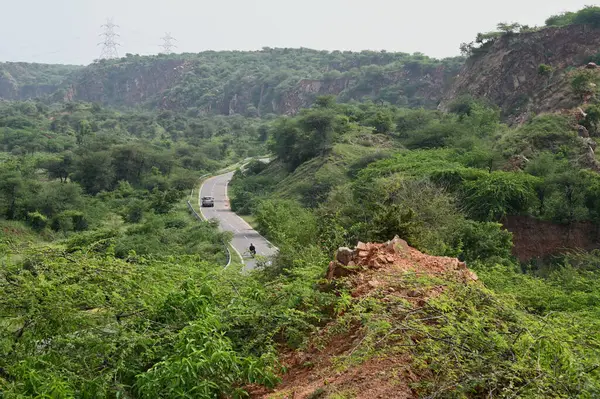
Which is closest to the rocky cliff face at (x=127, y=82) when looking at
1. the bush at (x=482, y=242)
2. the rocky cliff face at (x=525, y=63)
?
the rocky cliff face at (x=525, y=63)

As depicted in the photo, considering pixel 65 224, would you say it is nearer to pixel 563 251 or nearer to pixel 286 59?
pixel 563 251

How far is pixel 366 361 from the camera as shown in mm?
5035

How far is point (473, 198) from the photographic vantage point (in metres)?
22.6

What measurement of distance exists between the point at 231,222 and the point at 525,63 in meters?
31.1

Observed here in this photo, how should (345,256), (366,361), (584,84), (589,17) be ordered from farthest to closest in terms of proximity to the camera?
1. (589,17)
2. (584,84)
3. (345,256)
4. (366,361)

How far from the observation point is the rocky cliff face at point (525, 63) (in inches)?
1722

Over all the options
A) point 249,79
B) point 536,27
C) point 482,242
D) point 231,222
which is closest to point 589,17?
point 536,27

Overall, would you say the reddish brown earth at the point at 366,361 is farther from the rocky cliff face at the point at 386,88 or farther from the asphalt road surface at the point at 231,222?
the rocky cliff face at the point at 386,88

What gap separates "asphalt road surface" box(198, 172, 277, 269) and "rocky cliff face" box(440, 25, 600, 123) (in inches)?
892

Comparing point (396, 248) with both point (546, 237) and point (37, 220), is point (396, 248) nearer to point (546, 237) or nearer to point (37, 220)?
point (546, 237)

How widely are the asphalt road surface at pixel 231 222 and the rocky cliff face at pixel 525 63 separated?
2267 cm

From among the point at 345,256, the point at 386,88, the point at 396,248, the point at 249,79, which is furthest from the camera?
the point at 249,79

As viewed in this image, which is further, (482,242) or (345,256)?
(482,242)

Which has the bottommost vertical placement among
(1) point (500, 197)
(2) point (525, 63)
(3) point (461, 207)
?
(3) point (461, 207)
